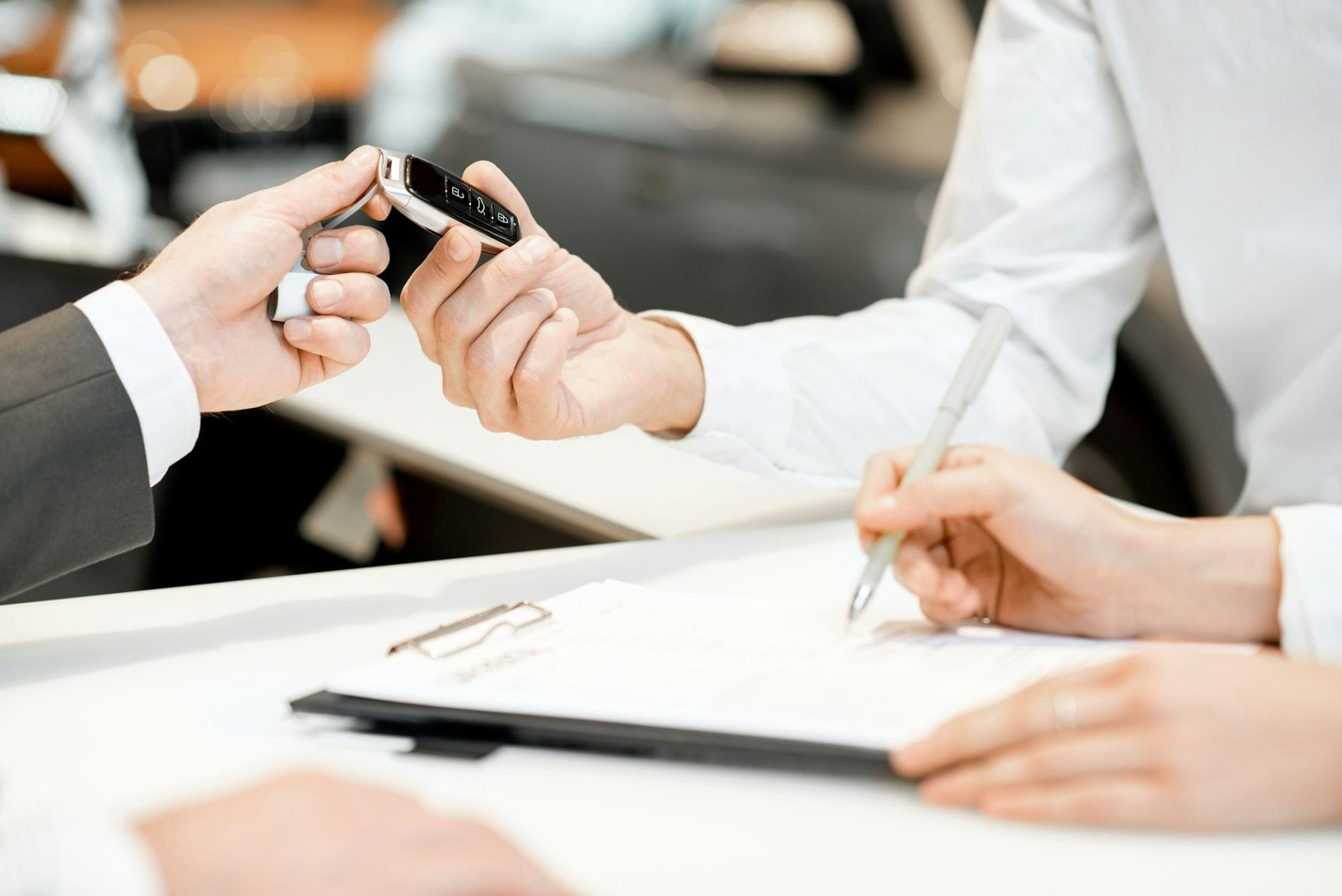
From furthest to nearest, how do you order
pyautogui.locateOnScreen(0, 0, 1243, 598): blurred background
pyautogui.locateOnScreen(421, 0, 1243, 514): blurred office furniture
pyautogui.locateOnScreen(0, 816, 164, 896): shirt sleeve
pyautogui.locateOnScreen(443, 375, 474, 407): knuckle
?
pyautogui.locateOnScreen(421, 0, 1243, 514): blurred office furniture → pyautogui.locateOnScreen(0, 0, 1243, 598): blurred background → pyautogui.locateOnScreen(443, 375, 474, 407): knuckle → pyautogui.locateOnScreen(0, 816, 164, 896): shirt sleeve

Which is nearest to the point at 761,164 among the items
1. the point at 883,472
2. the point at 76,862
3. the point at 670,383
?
the point at 670,383

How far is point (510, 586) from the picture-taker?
0.78 metres

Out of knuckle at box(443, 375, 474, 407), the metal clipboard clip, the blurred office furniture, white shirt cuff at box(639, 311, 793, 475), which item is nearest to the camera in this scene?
the metal clipboard clip

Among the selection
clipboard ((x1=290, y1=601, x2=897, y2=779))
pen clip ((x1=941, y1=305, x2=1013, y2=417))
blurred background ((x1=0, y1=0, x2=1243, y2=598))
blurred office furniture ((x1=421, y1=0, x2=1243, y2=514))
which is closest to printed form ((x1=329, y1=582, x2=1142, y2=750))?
clipboard ((x1=290, y1=601, x2=897, y2=779))

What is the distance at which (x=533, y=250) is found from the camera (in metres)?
0.77

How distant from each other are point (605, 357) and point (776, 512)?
0.20 metres

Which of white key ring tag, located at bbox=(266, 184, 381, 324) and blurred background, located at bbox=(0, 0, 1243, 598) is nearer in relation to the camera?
white key ring tag, located at bbox=(266, 184, 381, 324)

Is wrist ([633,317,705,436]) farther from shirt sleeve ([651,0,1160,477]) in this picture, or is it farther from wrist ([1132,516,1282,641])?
wrist ([1132,516,1282,641])

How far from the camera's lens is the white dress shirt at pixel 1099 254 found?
2.87 feet

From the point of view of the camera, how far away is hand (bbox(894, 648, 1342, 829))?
18.8 inches

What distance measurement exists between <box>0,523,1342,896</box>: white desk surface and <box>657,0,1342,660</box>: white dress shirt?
0.78ft

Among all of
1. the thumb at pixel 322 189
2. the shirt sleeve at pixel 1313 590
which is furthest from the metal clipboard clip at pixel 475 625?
the shirt sleeve at pixel 1313 590

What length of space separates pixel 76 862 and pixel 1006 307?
0.77 metres

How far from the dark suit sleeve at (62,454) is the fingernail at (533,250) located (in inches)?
9.4
